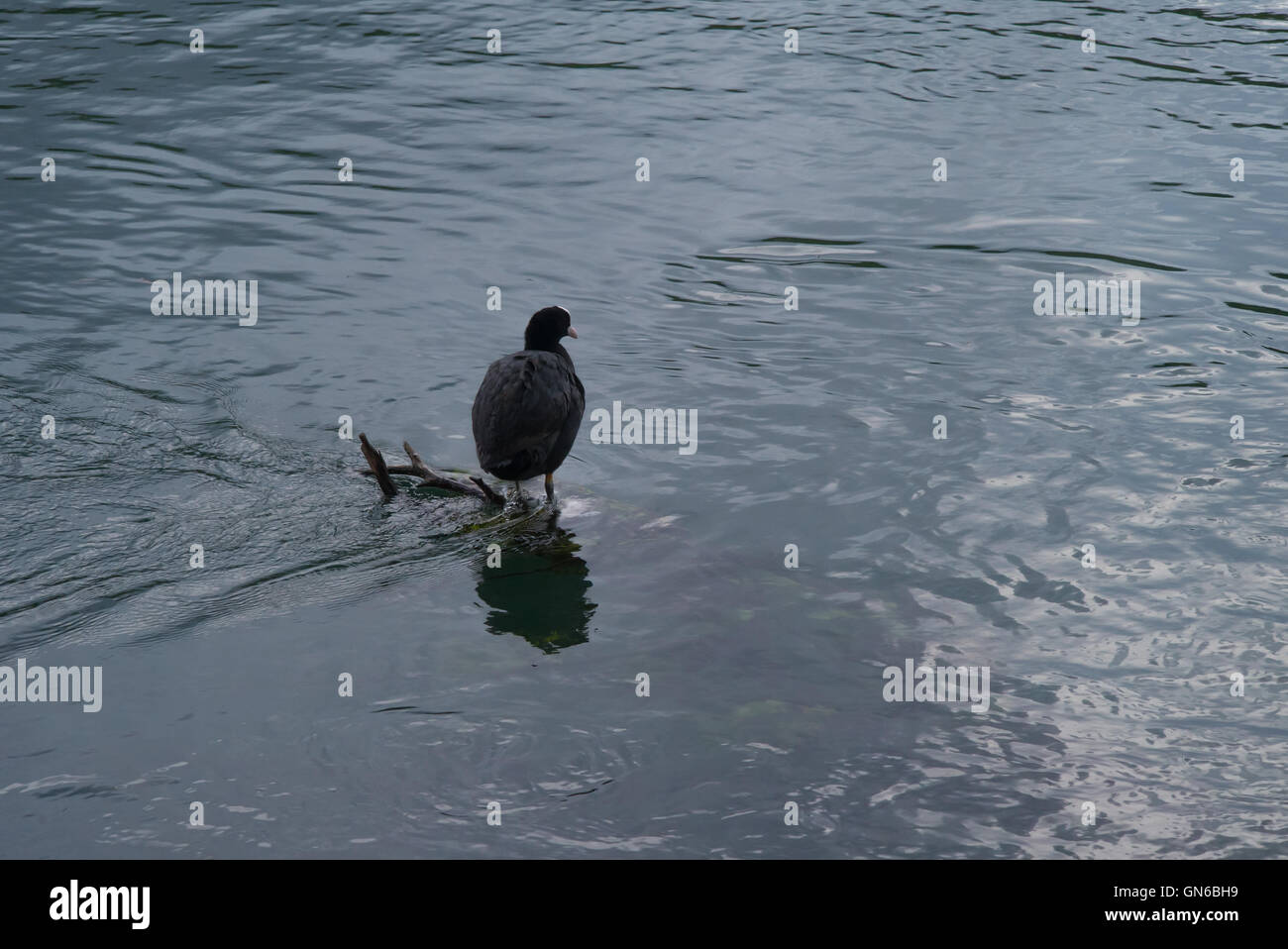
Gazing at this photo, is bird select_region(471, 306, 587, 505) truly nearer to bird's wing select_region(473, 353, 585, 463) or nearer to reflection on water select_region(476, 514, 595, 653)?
bird's wing select_region(473, 353, 585, 463)

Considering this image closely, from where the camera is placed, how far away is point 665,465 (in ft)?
31.6

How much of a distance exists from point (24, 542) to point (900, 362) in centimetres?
686

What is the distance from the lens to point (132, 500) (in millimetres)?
8539

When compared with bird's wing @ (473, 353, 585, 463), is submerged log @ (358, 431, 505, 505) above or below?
below

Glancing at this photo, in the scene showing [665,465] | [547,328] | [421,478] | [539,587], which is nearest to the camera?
[539,587]

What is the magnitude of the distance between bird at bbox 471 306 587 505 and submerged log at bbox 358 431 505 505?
17 centimetres

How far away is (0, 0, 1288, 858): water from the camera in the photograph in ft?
20.4

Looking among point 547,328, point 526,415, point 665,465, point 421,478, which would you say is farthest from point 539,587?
point 547,328

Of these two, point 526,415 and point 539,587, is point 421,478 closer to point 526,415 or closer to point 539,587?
point 526,415

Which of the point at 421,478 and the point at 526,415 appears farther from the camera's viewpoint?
the point at 421,478

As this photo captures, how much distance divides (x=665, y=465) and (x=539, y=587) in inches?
76.4

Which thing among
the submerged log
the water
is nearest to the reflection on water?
the water

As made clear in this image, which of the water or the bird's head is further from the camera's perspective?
the bird's head

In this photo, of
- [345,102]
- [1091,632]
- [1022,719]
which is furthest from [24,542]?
[345,102]
